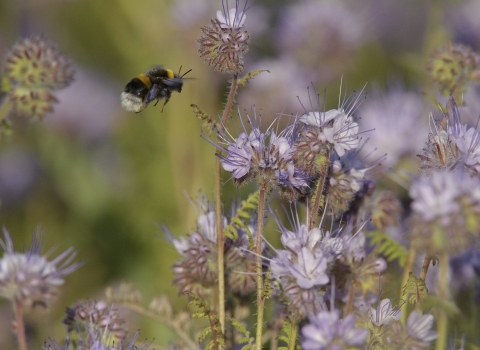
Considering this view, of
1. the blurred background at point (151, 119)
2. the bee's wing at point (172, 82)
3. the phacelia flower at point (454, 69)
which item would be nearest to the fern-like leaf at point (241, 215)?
the bee's wing at point (172, 82)

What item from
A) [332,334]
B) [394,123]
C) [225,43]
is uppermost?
[394,123]

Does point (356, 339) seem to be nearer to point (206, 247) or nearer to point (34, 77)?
point (206, 247)

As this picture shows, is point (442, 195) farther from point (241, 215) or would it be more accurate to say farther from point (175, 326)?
point (175, 326)

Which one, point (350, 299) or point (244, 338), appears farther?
point (350, 299)

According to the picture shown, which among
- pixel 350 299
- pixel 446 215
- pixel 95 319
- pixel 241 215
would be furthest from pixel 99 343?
pixel 446 215

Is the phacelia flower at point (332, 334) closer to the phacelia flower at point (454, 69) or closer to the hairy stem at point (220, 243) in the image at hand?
the hairy stem at point (220, 243)

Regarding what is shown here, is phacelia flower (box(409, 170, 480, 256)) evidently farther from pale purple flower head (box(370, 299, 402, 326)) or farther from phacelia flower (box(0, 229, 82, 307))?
phacelia flower (box(0, 229, 82, 307))
